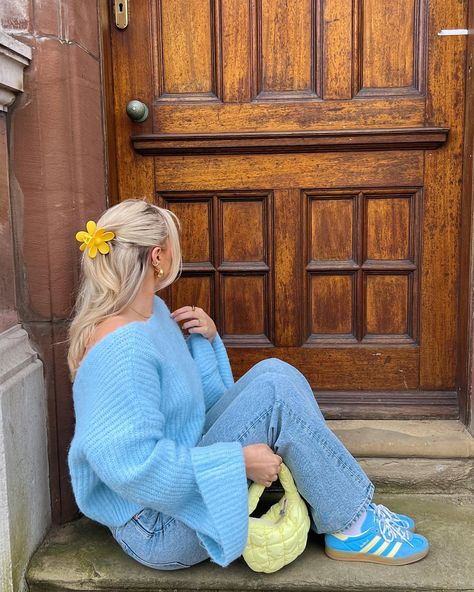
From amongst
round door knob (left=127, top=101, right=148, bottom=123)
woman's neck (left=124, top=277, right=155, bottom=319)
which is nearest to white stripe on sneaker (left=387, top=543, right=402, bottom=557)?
woman's neck (left=124, top=277, right=155, bottom=319)

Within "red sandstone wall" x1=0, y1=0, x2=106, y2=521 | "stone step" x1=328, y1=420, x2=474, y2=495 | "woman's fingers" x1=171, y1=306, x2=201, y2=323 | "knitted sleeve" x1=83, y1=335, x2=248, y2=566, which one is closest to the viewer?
"knitted sleeve" x1=83, y1=335, x2=248, y2=566

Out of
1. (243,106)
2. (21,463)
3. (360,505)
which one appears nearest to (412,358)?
(360,505)

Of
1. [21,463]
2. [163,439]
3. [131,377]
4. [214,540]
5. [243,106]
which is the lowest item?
[214,540]

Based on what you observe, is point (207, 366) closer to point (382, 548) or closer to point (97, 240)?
point (97, 240)

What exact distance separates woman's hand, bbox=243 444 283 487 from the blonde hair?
0.54m

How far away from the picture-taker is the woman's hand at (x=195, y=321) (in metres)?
2.27

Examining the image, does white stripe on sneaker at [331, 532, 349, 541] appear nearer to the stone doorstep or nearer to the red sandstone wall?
the stone doorstep

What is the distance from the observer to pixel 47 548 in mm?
2141

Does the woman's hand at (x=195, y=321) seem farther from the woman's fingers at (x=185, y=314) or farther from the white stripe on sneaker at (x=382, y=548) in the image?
the white stripe on sneaker at (x=382, y=548)

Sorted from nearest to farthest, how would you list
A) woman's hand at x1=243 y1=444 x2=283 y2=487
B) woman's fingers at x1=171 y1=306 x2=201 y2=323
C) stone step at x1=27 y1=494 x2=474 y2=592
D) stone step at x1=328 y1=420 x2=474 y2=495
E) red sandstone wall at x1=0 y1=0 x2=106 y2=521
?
woman's hand at x1=243 y1=444 x2=283 y2=487 < stone step at x1=27 y1=494 x2=474 y2=592 < red sandstone wall at x1=0 y1=0 x2=106 y2=521 < woman's fingers at x1=171 y1=306 x2=201 y2=323 < stone step at x1=328 y1=420 x2=474 y2=495

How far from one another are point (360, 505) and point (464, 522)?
50 cm

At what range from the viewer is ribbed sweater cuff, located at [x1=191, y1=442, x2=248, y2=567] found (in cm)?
172

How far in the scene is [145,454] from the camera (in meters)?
1.69

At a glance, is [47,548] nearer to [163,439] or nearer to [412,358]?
[163,439]
